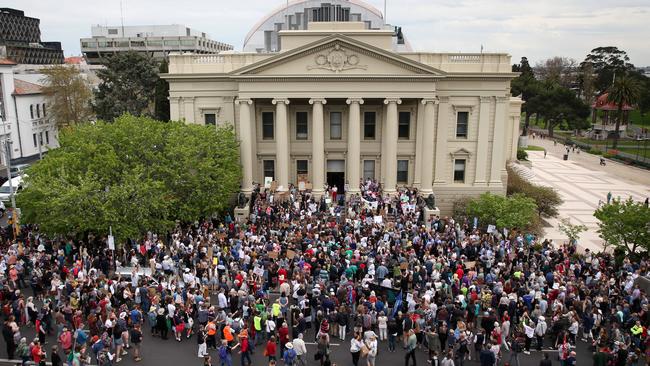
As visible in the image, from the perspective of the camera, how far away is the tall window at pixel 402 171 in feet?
142

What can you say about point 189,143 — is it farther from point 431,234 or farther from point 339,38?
point 431,234

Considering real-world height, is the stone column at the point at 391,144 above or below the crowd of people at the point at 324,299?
above

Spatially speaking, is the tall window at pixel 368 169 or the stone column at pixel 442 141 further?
the tall window at pixel 368 169

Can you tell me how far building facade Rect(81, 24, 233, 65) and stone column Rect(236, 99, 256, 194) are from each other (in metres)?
103

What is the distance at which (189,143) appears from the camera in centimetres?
3416

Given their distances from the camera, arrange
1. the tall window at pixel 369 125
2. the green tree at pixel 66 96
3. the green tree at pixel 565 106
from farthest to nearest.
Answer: the green tree at pixel 565 106, the green tree at pixel 66 96, the tall window at pixel 369 125

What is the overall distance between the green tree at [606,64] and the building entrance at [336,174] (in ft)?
320

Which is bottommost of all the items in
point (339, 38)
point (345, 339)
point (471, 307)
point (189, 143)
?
point (345, 339)

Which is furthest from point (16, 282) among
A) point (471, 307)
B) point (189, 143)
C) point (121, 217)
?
point (471, 307)

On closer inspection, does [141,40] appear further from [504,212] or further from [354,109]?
[504,212]

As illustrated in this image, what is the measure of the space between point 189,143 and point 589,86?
12133 cm

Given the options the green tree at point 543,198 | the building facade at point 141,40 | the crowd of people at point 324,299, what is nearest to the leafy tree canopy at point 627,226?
the crowd of people at point 324,299

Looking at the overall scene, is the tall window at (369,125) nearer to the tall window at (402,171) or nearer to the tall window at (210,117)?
the tall window at (402,171)

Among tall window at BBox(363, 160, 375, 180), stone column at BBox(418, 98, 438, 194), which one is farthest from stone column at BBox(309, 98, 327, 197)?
stone column at BBox(418, 98, 438, 194)
